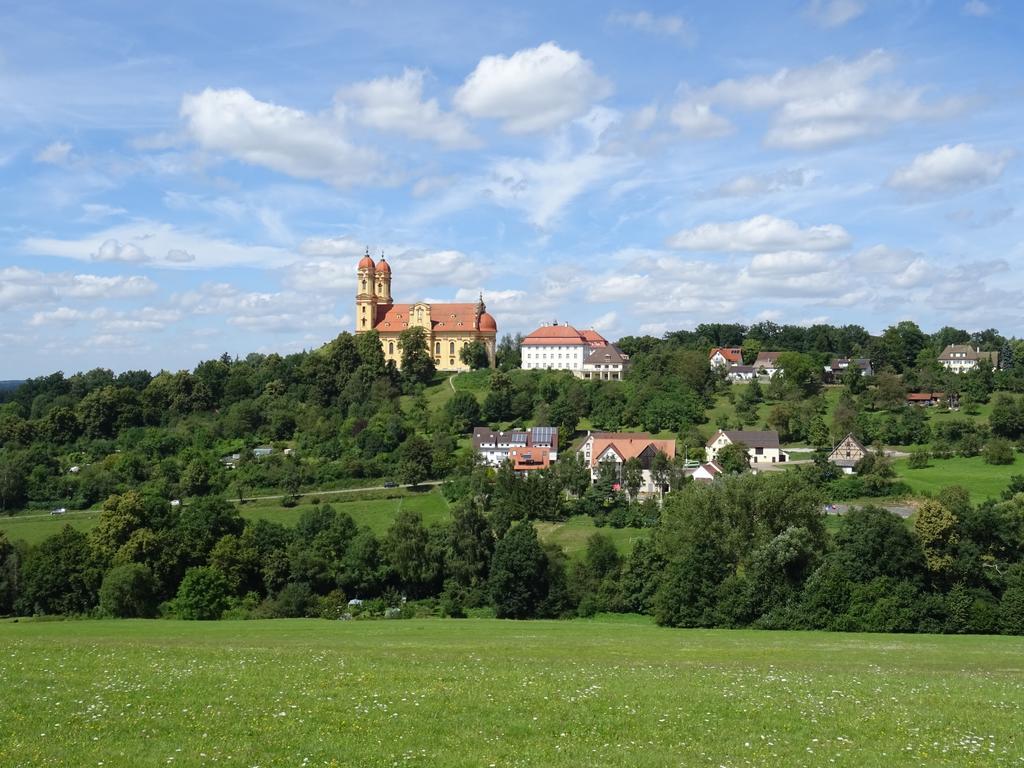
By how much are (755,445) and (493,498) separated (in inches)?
1045

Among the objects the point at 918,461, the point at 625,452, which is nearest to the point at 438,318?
the point at 625,452

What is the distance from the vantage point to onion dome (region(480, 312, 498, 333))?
112 meters

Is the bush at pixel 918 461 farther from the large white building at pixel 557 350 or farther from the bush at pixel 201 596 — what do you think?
the bush at pixel 201 596

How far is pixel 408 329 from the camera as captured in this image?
10481 centimetres

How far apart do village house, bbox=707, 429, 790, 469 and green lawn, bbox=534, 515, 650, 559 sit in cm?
1907

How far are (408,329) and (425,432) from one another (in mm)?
23570

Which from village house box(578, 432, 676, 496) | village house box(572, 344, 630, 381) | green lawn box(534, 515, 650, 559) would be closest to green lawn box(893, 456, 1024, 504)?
village house box(578, 432, 676, 496)

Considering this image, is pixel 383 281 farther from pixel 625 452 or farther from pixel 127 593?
pixel 127 593

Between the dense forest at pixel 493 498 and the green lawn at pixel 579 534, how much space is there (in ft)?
3.87

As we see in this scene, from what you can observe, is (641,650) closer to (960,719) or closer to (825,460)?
(960,719)

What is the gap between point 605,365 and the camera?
110 meters

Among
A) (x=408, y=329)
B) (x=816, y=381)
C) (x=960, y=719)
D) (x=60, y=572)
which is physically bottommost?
(x=60, y=572)

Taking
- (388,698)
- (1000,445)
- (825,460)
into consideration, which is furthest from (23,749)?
(1000,445)

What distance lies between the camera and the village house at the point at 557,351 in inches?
4387
